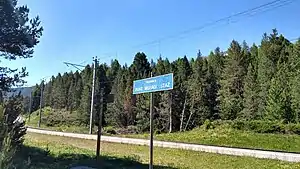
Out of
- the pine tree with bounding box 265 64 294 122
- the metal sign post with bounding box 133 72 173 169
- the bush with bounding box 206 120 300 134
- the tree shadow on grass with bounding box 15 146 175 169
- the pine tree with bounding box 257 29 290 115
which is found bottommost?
the tree shadow on grass with bounding box 15 146 175 169

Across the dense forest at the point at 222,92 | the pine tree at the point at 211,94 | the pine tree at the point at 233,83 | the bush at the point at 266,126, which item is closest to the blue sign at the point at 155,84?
the bush at the point at 266,126

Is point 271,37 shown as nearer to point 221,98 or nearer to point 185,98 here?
point 221,98

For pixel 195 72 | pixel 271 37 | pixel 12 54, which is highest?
pixel 271 37

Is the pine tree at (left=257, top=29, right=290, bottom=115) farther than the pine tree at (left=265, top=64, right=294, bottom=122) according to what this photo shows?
Yes

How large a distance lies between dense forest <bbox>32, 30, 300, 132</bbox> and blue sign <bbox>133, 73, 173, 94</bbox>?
3536 cm

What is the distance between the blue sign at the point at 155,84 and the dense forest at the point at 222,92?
1392 inches

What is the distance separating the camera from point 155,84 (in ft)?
26.1

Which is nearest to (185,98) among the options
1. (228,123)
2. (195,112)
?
(195,112)

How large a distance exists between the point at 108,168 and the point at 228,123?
24816 millimetres

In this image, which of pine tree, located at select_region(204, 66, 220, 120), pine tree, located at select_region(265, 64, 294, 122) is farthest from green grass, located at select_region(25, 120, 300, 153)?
pine tree, located at select_region(204, 66, 220, 120)

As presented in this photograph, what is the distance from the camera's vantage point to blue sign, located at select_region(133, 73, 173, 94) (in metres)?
7.55

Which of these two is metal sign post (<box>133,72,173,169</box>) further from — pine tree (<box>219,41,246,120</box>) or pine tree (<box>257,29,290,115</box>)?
pine tree (<box>219,41,246,120</box>)

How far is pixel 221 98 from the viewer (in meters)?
52.8

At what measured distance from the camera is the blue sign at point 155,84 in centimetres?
755
